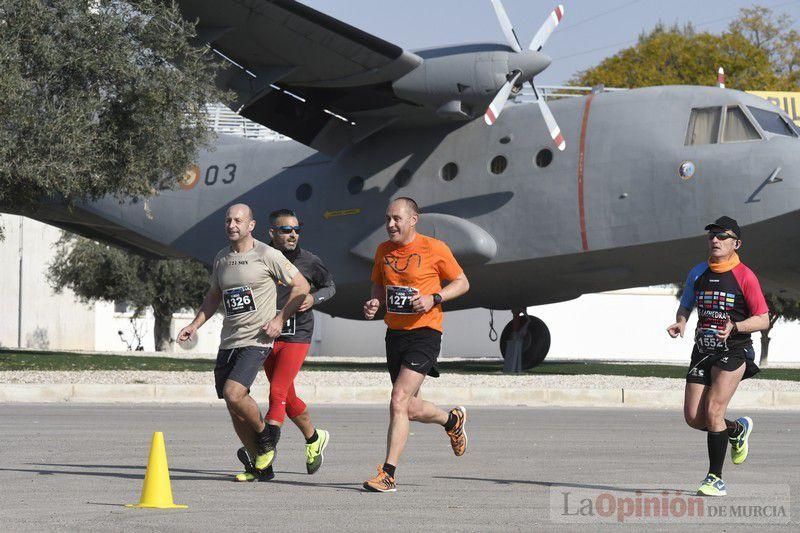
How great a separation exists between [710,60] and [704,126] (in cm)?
3730

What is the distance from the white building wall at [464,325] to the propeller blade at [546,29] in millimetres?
23597

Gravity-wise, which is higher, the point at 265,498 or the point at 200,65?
the point at 200,65

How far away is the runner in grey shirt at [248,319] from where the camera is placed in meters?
8.31

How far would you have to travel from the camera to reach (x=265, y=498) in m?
7.54

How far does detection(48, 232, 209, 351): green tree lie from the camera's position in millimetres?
45062

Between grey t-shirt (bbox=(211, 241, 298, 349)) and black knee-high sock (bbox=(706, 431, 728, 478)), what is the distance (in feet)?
9.99

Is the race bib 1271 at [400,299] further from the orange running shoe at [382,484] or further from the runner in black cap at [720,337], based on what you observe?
the runner in black cap at [720,337]

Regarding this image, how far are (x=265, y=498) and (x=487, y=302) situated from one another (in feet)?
57.3

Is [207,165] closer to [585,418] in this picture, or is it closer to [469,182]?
[469,182]

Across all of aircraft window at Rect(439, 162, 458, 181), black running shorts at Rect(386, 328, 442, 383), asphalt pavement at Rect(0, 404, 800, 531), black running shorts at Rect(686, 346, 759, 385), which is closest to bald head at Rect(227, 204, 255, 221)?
black running shorts at Rect(386, 328, 442, 383)

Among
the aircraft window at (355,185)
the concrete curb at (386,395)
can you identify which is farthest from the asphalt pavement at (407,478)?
the aircraft window at (355,185)

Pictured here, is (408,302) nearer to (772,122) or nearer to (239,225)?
(239,225)

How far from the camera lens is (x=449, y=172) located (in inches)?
890

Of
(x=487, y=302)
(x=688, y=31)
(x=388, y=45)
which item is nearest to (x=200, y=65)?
(x=388, y=45)
